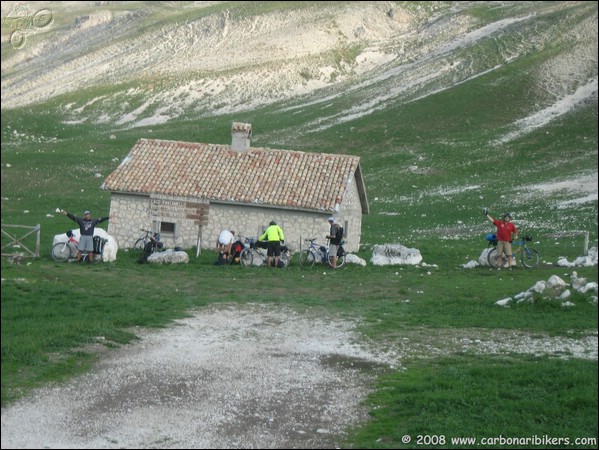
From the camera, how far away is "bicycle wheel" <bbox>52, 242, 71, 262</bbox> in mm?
34719

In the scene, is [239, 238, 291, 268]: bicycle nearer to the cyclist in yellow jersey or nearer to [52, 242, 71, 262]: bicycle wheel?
the cyclist in yellow jersey

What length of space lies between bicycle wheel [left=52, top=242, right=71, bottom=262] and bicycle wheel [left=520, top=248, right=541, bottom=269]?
16.8 meters

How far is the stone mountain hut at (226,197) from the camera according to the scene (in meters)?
41.1

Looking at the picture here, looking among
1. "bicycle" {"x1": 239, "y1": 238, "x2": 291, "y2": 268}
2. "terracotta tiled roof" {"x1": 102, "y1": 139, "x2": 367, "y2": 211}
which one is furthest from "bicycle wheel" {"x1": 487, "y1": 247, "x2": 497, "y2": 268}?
"bicycle" {"x1": 239, "y1": 238, "x2": 291, "y2": 268}

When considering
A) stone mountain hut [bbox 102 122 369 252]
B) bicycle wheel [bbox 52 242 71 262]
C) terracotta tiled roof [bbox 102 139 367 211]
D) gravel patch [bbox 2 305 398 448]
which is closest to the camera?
gravel patch [bbox 2 305 398 448]

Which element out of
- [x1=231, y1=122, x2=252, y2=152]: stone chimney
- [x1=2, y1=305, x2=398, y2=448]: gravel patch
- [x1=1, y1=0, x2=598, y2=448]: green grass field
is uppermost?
[x1=231, y1=122, x2=252, y2=152]: stone chimney

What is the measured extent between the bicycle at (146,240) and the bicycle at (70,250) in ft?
9.19

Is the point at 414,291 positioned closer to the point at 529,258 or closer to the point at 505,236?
the point at 505,236

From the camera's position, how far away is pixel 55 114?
413ft

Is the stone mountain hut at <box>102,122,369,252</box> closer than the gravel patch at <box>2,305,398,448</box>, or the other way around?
the gravel patch at <box>2,305,398,448</box>

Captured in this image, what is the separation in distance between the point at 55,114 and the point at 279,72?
3394 cm

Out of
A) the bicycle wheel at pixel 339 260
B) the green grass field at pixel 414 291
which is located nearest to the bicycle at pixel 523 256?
the green grass field at pixel 414 291

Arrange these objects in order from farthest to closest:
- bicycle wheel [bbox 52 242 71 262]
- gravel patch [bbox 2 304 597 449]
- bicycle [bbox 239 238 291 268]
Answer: bicycle [bbox 239 238 291 268] < bicycle wheel [bbox 52 242 71 262] < gravel patch [bbox 2 304 597 449]

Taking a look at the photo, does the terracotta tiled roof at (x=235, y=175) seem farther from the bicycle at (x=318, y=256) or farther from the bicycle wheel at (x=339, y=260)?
the bicycle wheel at (x=339, y=260)
